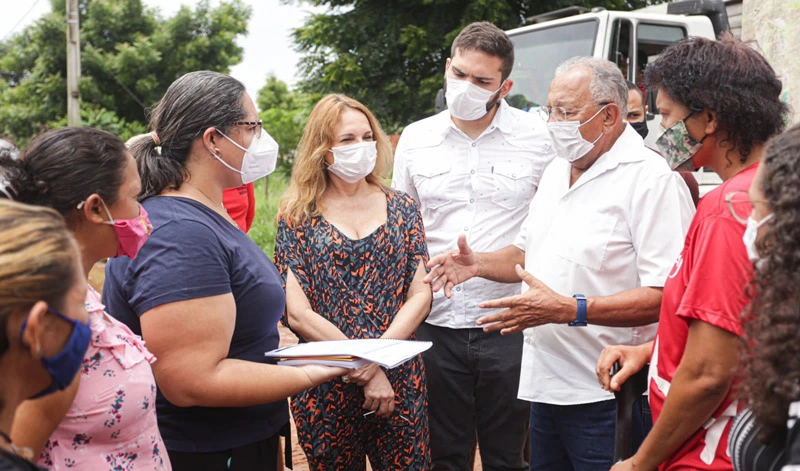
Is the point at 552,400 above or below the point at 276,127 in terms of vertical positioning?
above

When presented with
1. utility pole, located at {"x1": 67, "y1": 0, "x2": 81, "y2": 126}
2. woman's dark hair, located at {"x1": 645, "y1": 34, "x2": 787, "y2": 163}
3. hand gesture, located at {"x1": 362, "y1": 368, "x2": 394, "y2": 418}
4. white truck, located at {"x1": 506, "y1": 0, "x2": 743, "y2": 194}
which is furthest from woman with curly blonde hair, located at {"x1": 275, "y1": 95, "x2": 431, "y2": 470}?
utility pole, located at {"x1": 67, "y1": 0, "x2": 81, "y2": 126}

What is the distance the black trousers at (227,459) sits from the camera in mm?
2299

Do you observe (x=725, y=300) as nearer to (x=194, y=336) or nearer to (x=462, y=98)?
(x=194, y=336)

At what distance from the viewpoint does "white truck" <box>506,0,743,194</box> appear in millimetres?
7496

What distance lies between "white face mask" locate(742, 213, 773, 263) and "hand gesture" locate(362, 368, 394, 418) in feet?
5.30

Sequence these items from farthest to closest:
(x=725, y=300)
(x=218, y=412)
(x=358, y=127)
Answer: (x=358, y=127) < (x=218, y=412) < (x=725, y=300)

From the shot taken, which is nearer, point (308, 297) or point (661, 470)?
point (661, 470)

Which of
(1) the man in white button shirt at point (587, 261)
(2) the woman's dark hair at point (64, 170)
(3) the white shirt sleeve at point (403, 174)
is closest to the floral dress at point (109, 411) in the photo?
(2) the woman's dark hair at point (64, 170)

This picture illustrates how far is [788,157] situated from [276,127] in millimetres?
18094

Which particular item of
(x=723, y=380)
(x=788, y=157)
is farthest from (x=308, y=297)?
(x=788, y=157)

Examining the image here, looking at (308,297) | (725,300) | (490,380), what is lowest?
(490,380)

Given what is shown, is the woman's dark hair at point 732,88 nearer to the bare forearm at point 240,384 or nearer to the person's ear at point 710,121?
the person's ear at point 710,121

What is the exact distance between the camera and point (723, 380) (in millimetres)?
1731

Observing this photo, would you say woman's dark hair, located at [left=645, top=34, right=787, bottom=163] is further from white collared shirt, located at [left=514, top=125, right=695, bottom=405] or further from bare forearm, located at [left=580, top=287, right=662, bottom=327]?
bare forearm, located at [left=580, top=287, right=662, bottom=327]
